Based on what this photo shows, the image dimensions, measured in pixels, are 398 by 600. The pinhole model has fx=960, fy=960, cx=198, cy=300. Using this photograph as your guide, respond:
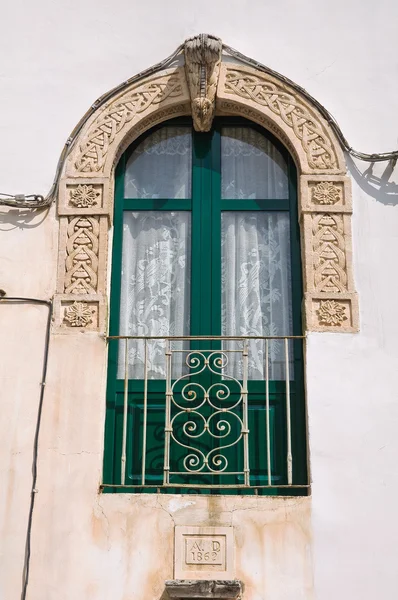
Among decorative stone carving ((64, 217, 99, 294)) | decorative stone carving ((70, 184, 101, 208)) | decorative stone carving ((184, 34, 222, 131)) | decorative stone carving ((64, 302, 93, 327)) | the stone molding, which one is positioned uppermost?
decorative stone carving ((184, 34, 222, 131))

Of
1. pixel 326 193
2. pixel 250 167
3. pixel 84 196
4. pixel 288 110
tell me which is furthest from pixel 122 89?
pixel 326 193

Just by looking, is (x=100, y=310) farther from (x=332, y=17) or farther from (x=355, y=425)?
(x=332, y=17)

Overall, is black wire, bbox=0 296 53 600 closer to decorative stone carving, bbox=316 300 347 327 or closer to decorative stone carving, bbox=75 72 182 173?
decorative stone carving, bbox=75 72 182 173

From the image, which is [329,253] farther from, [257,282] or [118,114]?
[118,114]

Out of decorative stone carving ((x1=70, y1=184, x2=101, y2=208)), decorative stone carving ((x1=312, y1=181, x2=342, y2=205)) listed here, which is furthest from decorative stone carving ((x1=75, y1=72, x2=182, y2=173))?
decorative stone carving ((x1=312, y1=181, x2=342, y2=205))

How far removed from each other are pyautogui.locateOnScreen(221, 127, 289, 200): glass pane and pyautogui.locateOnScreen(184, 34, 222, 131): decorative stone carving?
0.35m

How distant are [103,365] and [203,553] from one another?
145 cm

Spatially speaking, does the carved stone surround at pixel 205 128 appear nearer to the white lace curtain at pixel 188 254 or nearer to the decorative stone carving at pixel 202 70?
the decorative stone carving at pixel 202 70

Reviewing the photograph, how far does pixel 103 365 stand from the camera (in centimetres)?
668

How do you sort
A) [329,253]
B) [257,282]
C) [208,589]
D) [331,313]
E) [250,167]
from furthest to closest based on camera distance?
[250,167] < [257,282] < [329,253] < [331,313] < [208,589]

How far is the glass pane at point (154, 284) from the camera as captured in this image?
7078 millimetres

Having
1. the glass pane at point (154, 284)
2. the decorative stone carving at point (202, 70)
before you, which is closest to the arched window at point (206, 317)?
the glass pane at point (154, 284)

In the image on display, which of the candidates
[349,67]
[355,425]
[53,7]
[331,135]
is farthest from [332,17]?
[355,425]

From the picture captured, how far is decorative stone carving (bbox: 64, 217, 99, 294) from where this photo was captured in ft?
22.7
